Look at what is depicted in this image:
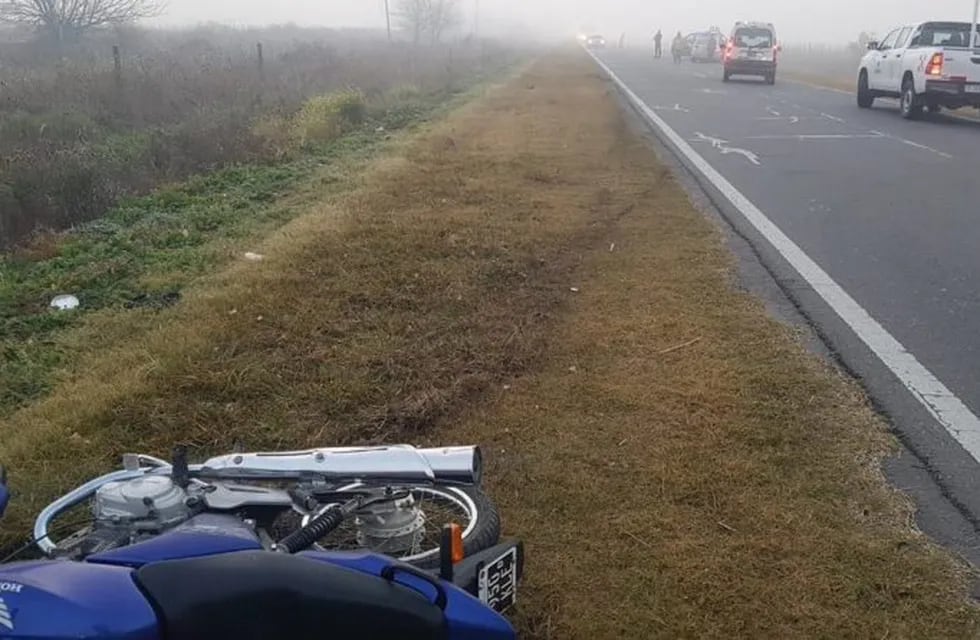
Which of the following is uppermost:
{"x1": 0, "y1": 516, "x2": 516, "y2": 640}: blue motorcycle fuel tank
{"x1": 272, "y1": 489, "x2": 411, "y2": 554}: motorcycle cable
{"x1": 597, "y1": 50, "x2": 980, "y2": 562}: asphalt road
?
{"x1": 0, "y1": 516, "x2": 516, "y2": 640}: blue motorcycle fuel tank

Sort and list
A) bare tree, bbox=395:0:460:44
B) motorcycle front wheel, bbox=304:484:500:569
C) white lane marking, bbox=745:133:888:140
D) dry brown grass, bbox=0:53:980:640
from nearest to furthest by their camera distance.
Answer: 1. motorcycle front wheel, bbox=304:484:500:569
2. dry brown grass, bbox=0:53:980:640
3. white lane marking, bbox=745:133:888:140
4. bare tree, bbox=395:0:460:44

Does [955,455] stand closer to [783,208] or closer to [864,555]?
[864,555]

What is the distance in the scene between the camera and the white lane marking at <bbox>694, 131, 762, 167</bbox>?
12.5 metres

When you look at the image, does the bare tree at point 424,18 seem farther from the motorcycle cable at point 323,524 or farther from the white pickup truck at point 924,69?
the motorcycle cable at point 323,524

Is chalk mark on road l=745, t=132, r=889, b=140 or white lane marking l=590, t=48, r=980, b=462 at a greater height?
white lane marking l=590, t=48, r=980, b=462

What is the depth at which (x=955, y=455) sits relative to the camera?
3895 mm

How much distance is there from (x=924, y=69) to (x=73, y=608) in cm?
1873

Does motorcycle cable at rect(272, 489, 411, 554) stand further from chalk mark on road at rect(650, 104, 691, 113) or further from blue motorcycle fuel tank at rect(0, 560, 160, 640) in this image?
chalk mark on road at rect(650, 104, 691, 113)

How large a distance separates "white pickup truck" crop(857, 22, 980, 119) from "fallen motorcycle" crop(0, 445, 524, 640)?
669 inches

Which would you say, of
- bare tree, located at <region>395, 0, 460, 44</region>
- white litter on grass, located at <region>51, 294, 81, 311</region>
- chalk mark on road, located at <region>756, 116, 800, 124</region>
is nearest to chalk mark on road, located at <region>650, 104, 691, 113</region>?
chalk mark on road, located at <region>756, 116, 800, 124</region>

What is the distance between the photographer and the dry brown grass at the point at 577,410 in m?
3.04

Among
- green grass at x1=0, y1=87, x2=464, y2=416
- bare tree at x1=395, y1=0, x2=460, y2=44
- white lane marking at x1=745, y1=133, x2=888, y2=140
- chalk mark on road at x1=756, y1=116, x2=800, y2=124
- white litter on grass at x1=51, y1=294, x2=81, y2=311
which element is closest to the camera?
green grass at x1=0, y1=87, x2=464, y2=416

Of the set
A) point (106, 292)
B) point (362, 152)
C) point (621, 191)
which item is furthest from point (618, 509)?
point (362, 152)

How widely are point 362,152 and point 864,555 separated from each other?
35.1 feet
